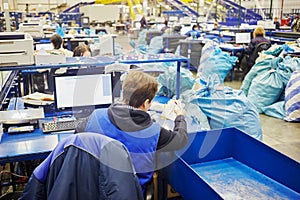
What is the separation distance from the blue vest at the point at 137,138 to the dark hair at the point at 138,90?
0.18 m

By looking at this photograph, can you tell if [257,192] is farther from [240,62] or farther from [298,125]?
[240,62]

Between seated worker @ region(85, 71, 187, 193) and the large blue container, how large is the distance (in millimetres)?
123

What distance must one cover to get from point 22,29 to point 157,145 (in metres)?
5.76

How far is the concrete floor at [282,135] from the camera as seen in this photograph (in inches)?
144

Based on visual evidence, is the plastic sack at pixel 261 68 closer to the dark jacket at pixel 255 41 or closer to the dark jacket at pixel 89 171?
the dark jacket at pixel 255 41

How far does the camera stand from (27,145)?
2.08 m

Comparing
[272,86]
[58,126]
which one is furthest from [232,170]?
[272,86]

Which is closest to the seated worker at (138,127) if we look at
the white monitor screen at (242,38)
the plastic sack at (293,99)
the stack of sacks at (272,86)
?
the plastic sack at (293,99)

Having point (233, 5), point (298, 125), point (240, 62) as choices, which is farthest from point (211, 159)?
point (233, 5)

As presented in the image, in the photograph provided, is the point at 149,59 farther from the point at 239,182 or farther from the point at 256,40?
the point at 256,40

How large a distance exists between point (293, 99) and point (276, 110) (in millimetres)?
349

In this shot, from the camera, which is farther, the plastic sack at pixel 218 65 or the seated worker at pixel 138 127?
the plastic sack at pixel 218 65

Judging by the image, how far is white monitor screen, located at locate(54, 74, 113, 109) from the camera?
2.54 metres

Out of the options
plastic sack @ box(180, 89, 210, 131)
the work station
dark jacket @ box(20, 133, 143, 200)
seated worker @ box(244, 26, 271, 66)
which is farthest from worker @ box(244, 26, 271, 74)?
dark jacket @ box(20, 133, 143, 200)
